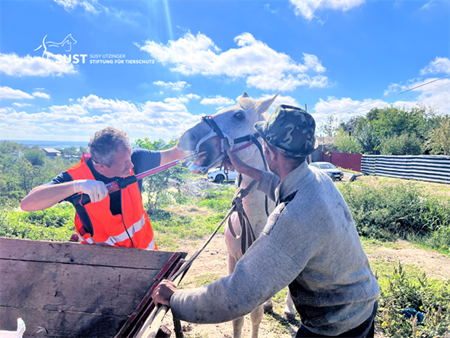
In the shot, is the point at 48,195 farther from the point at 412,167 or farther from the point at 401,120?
the point at 401,120

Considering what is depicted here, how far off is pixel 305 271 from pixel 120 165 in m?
1.76

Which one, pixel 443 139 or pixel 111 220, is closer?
pixel 111 220

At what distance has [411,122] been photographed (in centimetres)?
3725

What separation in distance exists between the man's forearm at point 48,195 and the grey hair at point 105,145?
31 centimetres

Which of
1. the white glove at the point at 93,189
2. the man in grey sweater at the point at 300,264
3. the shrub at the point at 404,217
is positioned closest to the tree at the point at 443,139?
the shrub at the point at 404,217

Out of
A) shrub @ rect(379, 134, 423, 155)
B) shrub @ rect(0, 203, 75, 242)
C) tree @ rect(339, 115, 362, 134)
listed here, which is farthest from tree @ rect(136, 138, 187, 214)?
tree @ rect(339, 115, 362, 134)

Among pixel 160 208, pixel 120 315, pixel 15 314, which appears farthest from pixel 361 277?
pixel 160 208

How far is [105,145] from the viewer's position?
2.16 meters

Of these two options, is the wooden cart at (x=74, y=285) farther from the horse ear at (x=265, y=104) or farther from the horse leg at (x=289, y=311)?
the horse leg at (x=289, y=311)

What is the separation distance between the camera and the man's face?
2.23 meters

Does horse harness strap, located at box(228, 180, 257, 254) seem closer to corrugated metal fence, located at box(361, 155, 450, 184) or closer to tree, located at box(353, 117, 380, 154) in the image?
corrugated metal fence, located at box(361, 155, 450, 184)

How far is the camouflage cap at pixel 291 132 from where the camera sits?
1.42 metres

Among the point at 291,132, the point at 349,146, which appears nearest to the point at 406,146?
the point at 349,146

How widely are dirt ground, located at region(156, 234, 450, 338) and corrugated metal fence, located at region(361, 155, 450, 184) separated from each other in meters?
11.1
